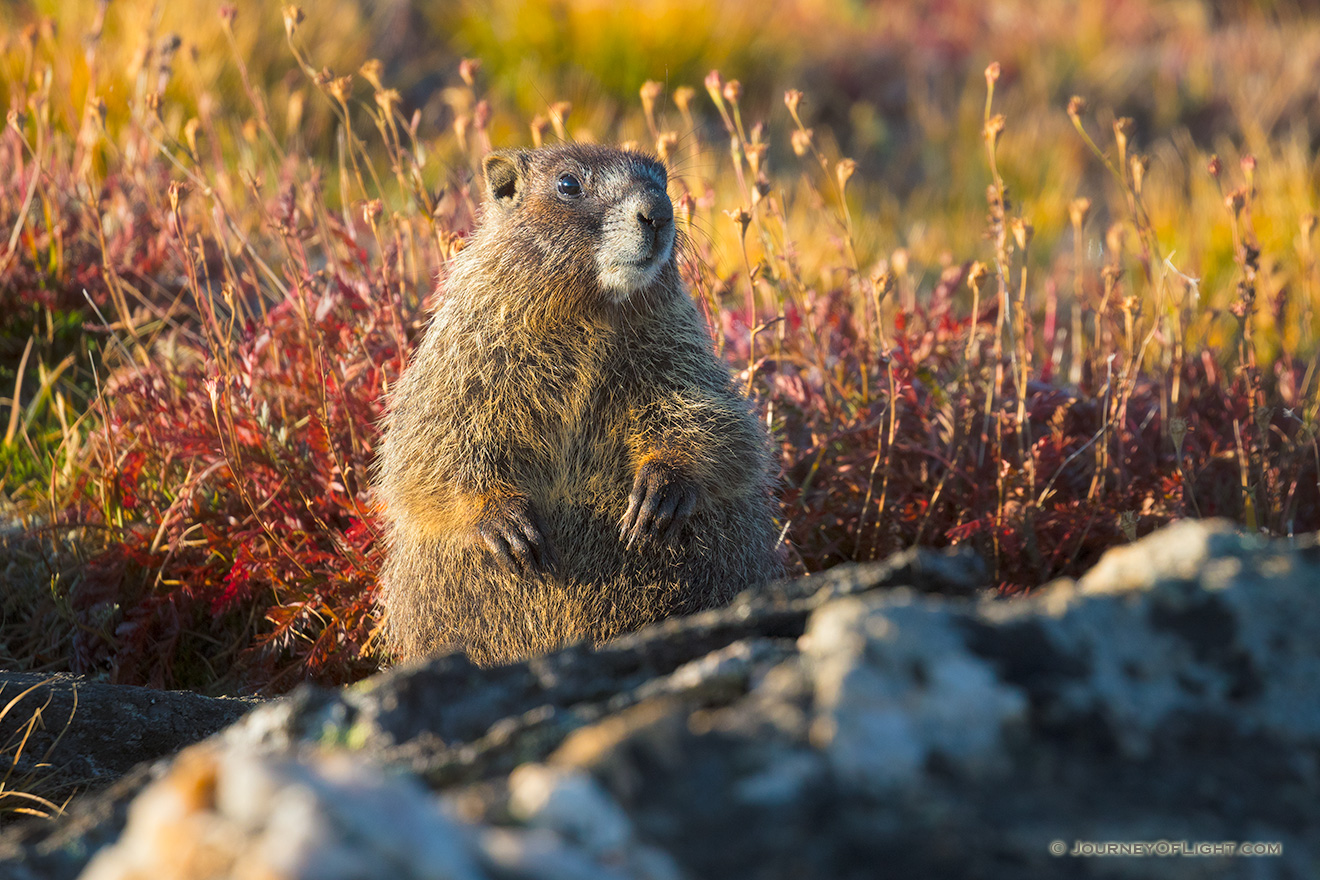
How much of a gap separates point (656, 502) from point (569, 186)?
122 cm

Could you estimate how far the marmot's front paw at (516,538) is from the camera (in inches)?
142

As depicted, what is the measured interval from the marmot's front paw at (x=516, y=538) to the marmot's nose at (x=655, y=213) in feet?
3.32

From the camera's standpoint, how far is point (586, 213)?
398cm

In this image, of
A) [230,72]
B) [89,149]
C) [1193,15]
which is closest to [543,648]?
[89,149]

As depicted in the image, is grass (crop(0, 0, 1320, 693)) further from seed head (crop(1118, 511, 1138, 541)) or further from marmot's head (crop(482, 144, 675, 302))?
marmot's head (crop(482, 144, 675, 302))

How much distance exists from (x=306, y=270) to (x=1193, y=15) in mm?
15011

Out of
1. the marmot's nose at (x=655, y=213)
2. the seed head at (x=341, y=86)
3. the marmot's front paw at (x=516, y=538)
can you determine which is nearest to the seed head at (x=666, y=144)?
the marmot's nose at (x=655, y=213)

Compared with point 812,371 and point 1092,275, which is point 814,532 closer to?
point 812,371

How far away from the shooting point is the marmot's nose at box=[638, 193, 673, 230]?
12.4ft

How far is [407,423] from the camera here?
3973mm

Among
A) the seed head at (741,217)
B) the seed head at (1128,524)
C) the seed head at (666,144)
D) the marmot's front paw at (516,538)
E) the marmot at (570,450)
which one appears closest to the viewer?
the marmot's front paw at (516,538)

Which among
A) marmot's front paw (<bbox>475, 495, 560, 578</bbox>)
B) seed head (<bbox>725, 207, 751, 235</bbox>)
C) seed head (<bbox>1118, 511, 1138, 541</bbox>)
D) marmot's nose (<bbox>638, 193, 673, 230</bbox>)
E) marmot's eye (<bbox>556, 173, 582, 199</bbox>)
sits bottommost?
seed head (<bbox>1118, 511, 1138, 541</bbox>)

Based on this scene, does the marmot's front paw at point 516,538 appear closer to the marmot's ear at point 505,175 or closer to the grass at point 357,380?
the grass at point 357,380

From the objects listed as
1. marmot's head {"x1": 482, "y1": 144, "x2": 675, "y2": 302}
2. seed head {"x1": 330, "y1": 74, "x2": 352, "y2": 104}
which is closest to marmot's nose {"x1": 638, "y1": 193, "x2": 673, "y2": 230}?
marmot's head {"x1": 482, "y1": 144, "x2": 675, "y2": 302}
